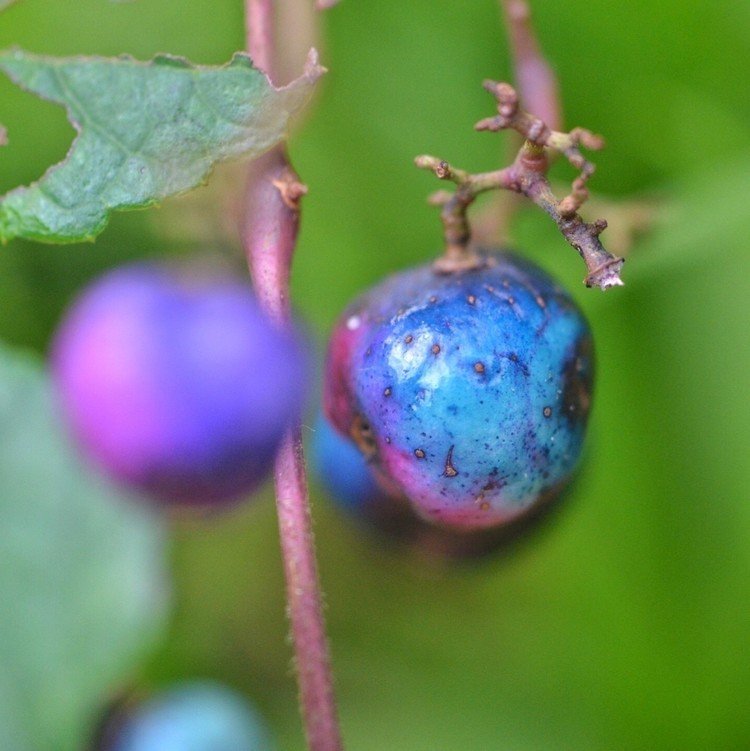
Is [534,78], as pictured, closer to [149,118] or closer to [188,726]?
[149,118]

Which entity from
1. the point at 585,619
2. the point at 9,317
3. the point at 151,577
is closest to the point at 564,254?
the point at 585,619

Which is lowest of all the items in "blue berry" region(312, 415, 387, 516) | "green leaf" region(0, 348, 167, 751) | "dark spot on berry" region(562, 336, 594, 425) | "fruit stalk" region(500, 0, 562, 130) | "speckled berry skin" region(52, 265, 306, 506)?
"green leaf" region(0, 348, 167, 751)

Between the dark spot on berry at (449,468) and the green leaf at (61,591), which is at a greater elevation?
the dark spot on berry at (449,468)

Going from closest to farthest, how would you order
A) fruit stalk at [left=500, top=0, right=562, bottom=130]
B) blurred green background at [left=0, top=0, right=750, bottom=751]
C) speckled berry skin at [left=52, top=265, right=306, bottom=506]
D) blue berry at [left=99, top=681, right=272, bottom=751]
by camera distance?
speckled berry skin at [left=52, top=265, right=306, bottom=506] → fruit stalk at [left=500, top=0, right=562, bottom=130] → blue berry at [left=99, top=681, right=272, bottom=751] → blurred green background at [left=0, top=0, right=750, bottom=751]

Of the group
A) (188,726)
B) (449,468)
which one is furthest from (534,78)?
(188,726)

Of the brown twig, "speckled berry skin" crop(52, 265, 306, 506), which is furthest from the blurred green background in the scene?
"speckled berry skin" crop(52, 265, 306, 506)

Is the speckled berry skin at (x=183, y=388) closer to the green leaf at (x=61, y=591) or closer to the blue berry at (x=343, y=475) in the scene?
the blue berry at (x=343, y=475)

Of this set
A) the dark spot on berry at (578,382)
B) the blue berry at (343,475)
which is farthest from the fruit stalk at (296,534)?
the blue berry at (343,475)

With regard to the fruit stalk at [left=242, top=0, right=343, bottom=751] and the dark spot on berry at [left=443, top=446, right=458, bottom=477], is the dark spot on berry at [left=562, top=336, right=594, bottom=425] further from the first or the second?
the fruit stalk at [left=242, top=0, right=343, bottom=751]
